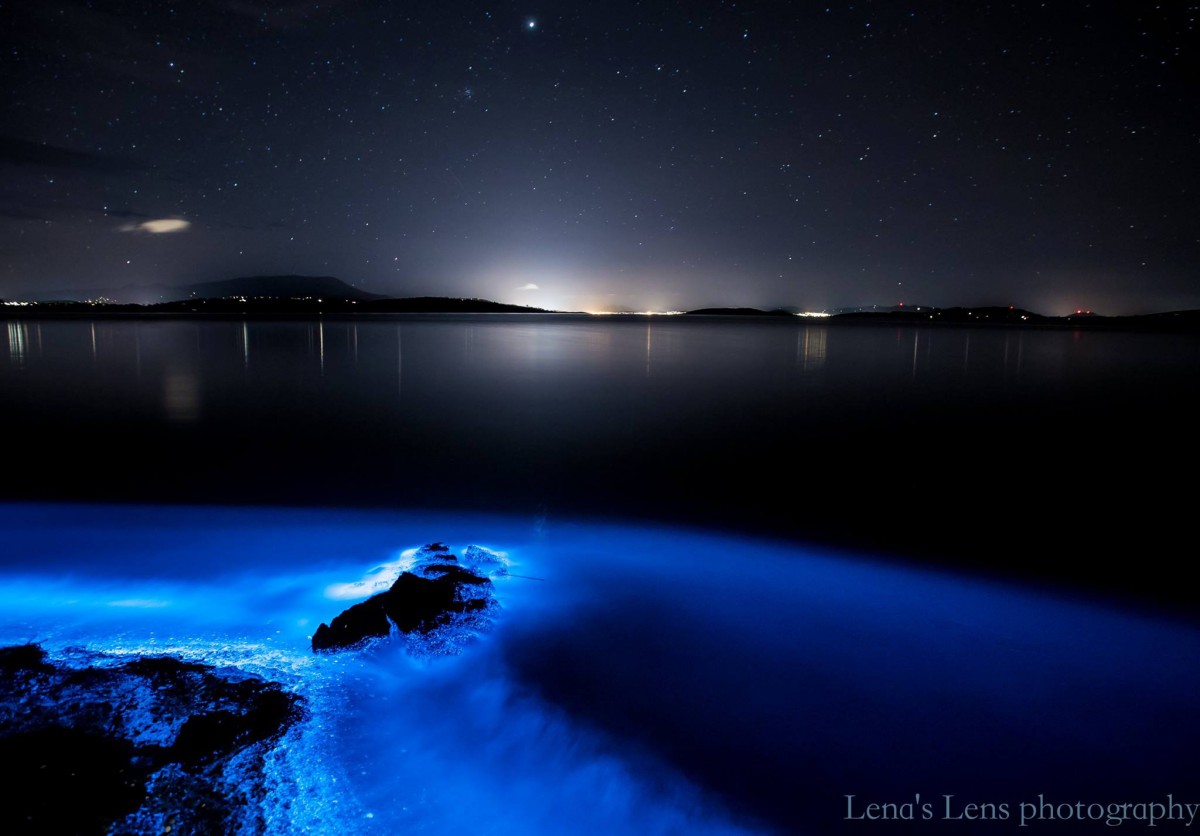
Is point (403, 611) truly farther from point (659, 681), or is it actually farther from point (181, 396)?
point (181, 396)

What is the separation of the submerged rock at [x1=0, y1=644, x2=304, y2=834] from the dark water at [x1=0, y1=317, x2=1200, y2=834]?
0.63 ft

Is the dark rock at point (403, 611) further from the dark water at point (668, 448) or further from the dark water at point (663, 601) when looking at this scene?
the dark water at point (668, 448)

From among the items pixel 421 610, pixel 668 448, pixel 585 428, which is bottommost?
pixel 421 610

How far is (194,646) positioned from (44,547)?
9.85ft

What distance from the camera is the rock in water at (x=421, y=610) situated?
3666mm

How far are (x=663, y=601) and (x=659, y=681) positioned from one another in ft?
3.45

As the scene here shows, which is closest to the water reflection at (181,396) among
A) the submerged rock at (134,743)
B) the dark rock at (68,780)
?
the submerged rock at (134,743)

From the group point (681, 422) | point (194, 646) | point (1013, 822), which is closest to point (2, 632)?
point (194, 646)

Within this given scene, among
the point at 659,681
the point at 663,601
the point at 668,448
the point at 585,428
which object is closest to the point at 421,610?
the point at 659,681

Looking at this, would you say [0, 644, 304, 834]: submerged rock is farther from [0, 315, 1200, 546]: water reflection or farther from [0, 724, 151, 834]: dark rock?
[0, 315, 1200, 546]: water reflection

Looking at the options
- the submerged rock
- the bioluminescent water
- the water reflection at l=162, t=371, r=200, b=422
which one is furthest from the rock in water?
the water reflection at l=162, t=371, r=200, b=422

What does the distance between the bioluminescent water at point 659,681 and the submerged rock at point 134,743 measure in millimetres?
165

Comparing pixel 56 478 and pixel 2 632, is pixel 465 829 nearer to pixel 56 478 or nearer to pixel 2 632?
pixel 2 632

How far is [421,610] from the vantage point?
3.91 metres
